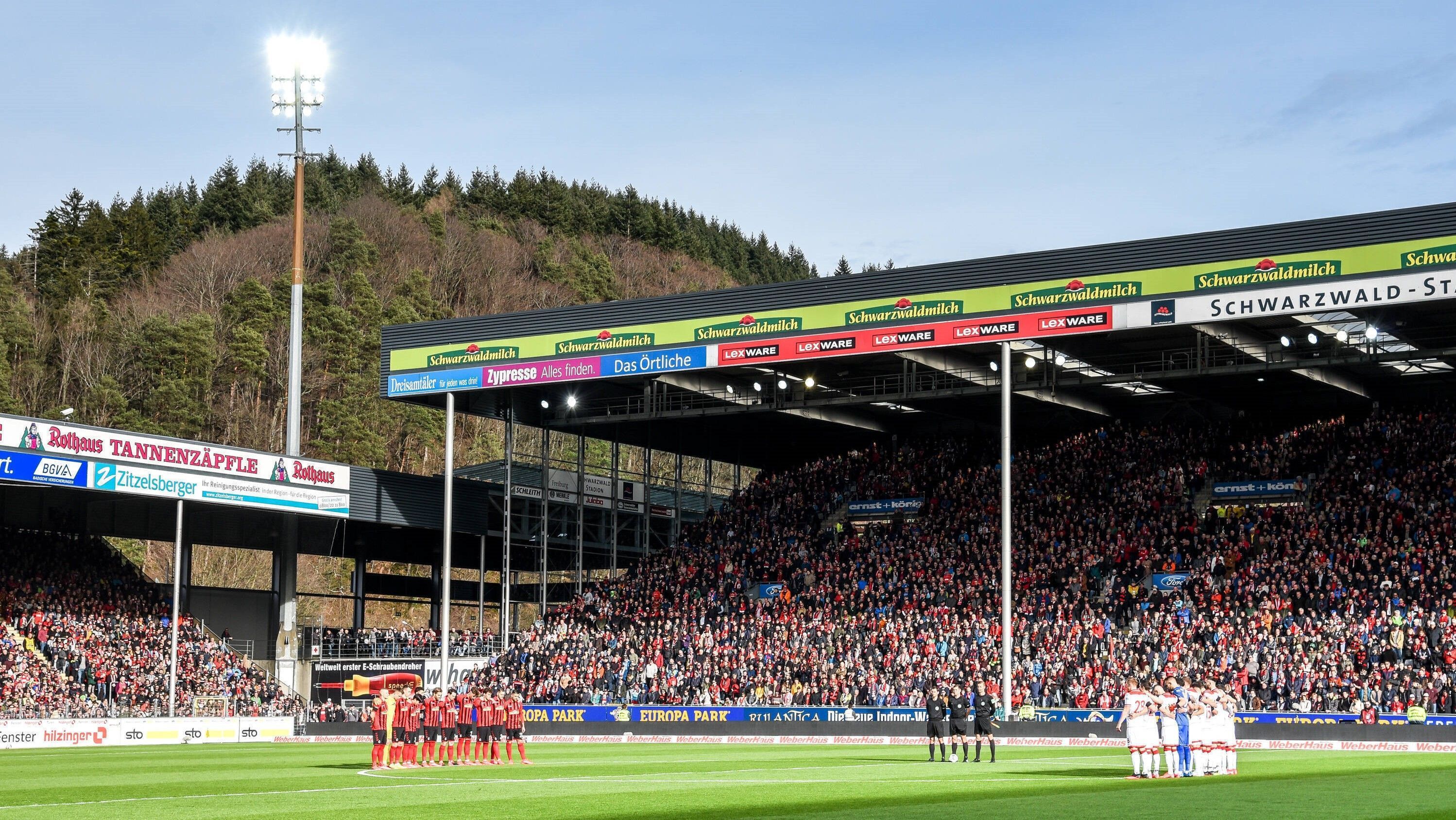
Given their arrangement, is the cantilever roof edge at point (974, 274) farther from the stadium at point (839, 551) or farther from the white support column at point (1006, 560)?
the white support column at point (1006, 560)

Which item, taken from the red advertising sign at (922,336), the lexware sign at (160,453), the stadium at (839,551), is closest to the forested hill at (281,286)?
the stadium at (839,551)

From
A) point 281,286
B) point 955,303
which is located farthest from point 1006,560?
point 281,286

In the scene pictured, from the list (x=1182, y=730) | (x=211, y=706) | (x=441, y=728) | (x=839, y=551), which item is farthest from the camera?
(x=839, y=551)

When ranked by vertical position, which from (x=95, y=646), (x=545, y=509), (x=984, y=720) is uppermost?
(x=545, y=509)

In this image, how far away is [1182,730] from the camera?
23.1 metres

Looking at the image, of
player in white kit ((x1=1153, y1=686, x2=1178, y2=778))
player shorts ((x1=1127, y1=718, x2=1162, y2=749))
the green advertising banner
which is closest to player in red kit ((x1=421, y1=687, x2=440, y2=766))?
player shorts ((x1=1127, y1=718, x2=1162, y2=749))

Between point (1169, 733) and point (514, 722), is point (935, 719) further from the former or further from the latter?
point (514, 722)

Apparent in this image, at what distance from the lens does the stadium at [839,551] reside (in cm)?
2930

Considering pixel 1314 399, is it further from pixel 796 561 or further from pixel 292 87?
pixel 292 87

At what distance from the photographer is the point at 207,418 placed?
8919 cm

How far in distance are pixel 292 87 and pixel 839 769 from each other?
130 ft

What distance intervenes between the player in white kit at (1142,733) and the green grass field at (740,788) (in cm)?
73

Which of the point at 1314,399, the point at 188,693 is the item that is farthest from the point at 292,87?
the point at 1314,399

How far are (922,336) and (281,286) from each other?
58591 mm
